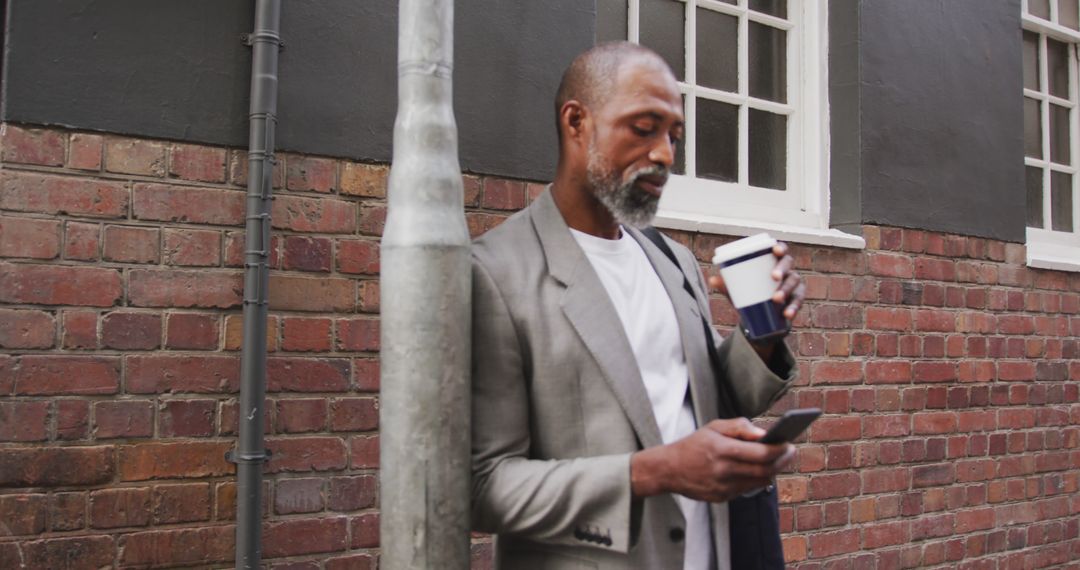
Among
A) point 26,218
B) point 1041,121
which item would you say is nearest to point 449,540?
point 26,218

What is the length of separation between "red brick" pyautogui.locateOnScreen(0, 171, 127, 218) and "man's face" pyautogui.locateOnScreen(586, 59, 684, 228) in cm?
144

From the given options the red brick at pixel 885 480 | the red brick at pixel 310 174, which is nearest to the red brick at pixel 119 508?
the red brick at pixel 310 174

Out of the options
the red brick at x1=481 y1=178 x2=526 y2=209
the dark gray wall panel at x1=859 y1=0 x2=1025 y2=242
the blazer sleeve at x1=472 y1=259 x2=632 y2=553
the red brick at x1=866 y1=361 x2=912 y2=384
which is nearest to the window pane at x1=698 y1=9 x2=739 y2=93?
the dark gray wall panel at x1=859 y1=0 x2=1025 y2=242

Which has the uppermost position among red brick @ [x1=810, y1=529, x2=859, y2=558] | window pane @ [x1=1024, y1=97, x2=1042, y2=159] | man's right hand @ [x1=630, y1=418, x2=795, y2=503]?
window pane @ [x1=1024, y1=97, x2=1042, y2=159]

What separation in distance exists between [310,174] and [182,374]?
724mm

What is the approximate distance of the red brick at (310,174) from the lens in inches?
120

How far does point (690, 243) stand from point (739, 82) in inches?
39.3

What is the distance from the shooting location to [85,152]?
8.93ft

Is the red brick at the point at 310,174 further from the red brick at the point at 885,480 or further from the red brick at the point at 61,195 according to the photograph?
the red brick at the point at 885,480

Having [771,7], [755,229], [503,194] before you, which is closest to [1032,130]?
[771,7]

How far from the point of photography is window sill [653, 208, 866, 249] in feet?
12.9

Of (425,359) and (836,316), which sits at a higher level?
(836,316)

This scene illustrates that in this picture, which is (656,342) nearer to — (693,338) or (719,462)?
(693,338)

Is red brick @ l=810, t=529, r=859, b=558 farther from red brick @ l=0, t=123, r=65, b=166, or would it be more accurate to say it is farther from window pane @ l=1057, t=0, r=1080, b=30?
window pane @ l=1057, t=0, r=1080, b=30
